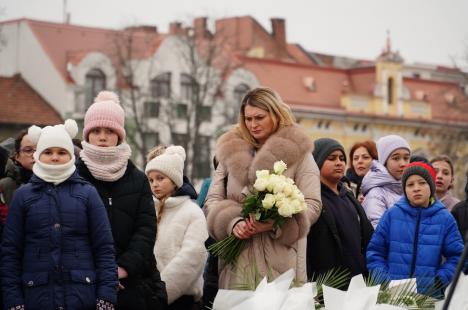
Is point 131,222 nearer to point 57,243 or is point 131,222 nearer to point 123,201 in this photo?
point 123,201

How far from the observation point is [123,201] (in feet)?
30.0

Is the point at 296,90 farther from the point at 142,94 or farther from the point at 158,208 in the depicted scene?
the point at 158,208

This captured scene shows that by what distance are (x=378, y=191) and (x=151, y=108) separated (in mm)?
51635

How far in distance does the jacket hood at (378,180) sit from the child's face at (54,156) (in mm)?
3756

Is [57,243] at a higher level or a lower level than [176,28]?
lower

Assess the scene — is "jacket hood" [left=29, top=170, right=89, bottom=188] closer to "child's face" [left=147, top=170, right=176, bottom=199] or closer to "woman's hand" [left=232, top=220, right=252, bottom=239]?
"woman's hand" [left=232, top=220, right=252, bottom=239]

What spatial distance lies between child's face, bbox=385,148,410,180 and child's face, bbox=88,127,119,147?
337 centimetres

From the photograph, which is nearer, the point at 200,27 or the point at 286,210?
the point at 286,210

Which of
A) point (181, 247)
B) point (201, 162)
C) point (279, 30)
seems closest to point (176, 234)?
point (181, 247)

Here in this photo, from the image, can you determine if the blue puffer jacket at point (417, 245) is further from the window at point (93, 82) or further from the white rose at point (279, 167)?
the window at point (93, 82)

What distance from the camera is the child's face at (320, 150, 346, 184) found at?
34.6 feet

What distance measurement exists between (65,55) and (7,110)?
4870mm

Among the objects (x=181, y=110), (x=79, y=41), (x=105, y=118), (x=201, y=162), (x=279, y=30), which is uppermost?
(x=279, y=30)

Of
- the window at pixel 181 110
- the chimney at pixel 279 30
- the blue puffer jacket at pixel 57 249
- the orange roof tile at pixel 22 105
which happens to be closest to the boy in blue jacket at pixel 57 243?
the blue puffer jacket at pixel 57 249
